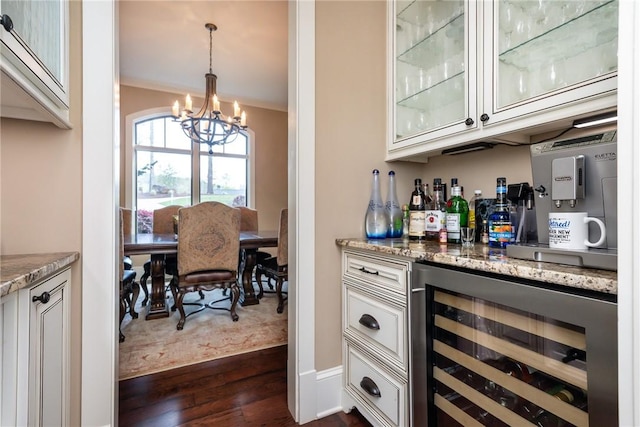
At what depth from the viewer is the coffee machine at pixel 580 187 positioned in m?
0.80

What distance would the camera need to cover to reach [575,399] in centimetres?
74

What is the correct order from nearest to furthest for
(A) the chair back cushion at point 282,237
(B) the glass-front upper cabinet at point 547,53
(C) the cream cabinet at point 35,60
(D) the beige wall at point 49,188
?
(C) the cream cabinet at point 35,60
(B) the glass-front upper cabinet at point 547,53
(D) the beige wall at point 49,188
(A) the chair back cushion at point 282,237

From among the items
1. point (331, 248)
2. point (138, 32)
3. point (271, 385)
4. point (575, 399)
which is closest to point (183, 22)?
point (138, 32)

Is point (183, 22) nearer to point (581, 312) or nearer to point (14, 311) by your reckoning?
point (14, 311)

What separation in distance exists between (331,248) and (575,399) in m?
1.05

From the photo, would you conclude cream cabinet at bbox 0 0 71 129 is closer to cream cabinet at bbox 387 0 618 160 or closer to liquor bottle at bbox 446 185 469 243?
cream cabinet at bbox 387 0 618 160

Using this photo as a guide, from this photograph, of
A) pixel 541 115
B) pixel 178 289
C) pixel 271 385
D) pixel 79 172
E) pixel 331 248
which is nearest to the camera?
pixel 541 115

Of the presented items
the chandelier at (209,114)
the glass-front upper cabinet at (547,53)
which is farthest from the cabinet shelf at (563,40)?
the chandelier at (209,114)

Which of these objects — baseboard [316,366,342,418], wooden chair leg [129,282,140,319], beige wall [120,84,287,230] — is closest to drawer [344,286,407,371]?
baseboard [316,366,342,418]

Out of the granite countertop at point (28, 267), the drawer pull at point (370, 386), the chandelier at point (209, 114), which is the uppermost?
the chandelier at point (209, 114)

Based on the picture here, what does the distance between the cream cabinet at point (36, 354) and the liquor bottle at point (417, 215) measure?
151cm

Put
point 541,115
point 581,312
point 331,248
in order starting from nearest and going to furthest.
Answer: point 581,312 < point 541,115 < point 331,248

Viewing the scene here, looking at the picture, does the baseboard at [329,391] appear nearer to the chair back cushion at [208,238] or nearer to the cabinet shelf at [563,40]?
the chair back cushion at [208,238]

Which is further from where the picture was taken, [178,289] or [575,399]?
[178,289]
